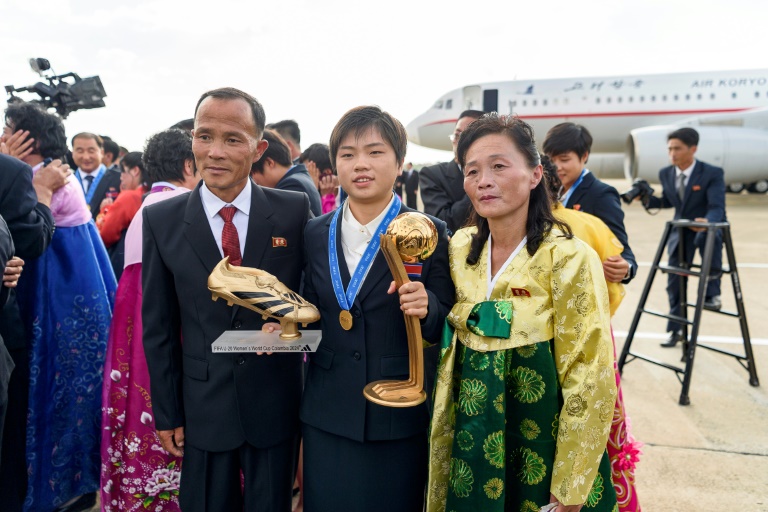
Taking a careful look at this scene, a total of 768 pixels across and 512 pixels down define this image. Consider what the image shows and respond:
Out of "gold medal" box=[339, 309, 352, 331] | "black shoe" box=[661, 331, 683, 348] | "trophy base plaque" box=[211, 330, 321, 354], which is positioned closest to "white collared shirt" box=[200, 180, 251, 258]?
"trophy base plaque" box=[211, 330, 321, 354]

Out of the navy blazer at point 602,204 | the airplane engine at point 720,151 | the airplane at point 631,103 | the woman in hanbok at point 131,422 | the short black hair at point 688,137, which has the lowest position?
the woman in hanbok at point 131,422

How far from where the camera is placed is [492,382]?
147 cm

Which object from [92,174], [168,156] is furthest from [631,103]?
[168,156]

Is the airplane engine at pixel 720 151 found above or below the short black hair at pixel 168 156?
above

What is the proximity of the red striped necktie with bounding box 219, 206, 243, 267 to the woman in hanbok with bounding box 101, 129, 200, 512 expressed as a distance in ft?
2.22

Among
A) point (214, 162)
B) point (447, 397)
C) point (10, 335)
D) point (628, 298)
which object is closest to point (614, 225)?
point (447, 397)

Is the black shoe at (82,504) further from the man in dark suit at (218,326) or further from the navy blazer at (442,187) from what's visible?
the navy blazer at (442,187)

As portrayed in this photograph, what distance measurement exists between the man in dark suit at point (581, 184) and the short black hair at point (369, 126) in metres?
1.32

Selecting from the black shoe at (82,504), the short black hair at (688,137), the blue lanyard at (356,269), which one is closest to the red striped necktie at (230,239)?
the blue lanyard at (356,269)

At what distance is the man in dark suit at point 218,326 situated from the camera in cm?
165

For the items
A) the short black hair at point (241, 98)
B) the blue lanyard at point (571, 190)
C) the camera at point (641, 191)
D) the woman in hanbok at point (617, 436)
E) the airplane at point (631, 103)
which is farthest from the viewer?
the airplane at point (631, 103)

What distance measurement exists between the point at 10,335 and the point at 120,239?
112 cm

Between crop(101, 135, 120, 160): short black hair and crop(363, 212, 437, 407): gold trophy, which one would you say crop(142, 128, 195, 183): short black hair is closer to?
crop(363, 212, 437, 407): gold trophy

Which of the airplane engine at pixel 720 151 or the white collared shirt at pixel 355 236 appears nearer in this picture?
A: the white collared shirt at pixel 355 236
